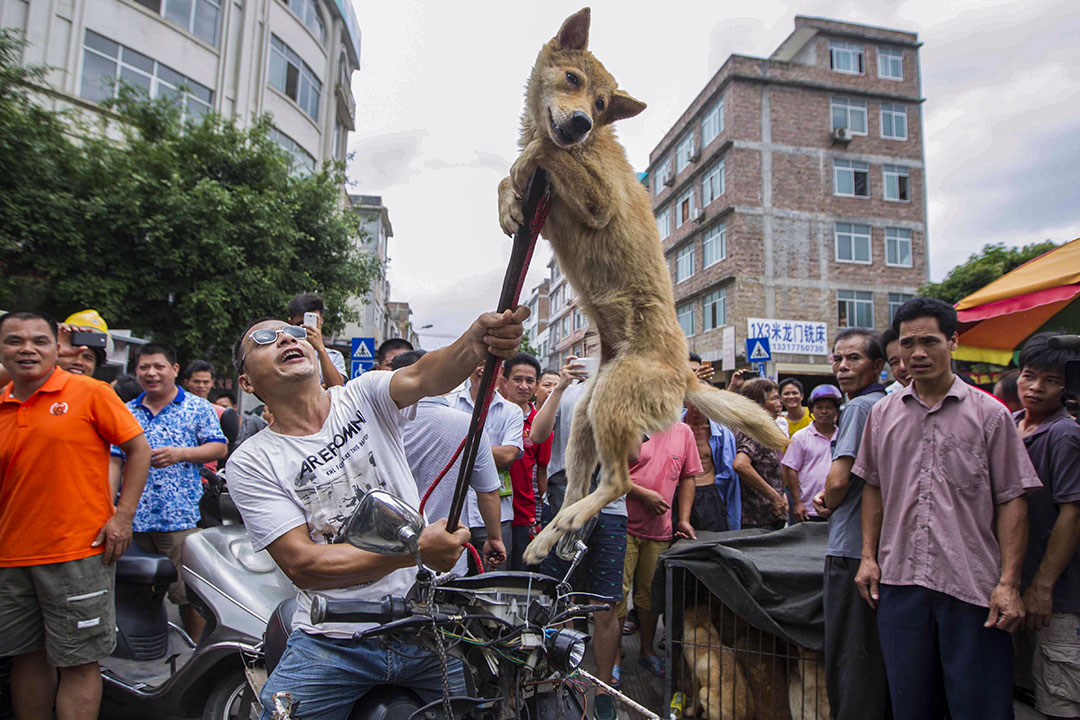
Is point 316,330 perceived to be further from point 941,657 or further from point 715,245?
point 715,245

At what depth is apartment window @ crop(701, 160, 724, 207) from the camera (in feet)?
72.1

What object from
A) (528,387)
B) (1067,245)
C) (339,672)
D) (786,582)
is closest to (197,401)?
(528,387)

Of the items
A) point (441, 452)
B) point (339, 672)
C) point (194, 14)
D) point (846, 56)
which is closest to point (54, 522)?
point (441, 452)

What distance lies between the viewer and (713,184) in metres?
22.6

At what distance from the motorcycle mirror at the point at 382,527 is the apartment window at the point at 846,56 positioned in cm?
2652

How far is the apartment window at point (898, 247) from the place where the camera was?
2256 cm

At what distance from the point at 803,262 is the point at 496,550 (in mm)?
21340

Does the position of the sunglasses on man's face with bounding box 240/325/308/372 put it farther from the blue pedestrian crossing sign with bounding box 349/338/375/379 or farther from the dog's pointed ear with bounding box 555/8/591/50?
the blue pedestrian crossing sign with bounding box 349/338/375/379

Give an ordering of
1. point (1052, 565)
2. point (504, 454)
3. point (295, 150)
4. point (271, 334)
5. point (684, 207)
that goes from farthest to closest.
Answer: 1. point (684, 207)
2. point (295, 150)
3. point (504, 454)
4. point (1052, 565)
5. point (271, 334)

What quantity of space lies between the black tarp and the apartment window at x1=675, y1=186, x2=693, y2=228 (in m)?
21.1

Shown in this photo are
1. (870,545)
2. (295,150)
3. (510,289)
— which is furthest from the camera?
(295,150)

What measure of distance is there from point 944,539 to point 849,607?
0.63 m

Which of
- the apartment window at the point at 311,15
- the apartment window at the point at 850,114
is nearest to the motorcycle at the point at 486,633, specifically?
the apartment window at the point at 311,15

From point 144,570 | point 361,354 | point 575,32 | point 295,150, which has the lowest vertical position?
point 144,570
